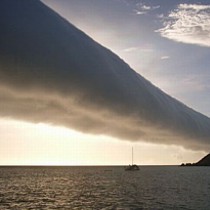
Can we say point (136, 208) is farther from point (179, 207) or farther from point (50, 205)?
point (50, 205)

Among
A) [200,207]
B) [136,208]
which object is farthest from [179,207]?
[136,208]

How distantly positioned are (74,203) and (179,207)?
16875 millimetres

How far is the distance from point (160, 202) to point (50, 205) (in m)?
18.5

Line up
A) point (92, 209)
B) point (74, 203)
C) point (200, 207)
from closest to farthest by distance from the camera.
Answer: point (92, 209), point (200, 207), point (74, 203)

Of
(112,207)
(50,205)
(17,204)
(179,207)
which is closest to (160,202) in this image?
(179,207)

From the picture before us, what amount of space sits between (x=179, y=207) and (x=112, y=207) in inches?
404

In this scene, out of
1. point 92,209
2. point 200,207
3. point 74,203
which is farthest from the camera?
point 74,203

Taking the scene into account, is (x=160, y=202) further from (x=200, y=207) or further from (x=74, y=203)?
(x=74, y=203)

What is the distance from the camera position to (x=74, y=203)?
62.8m

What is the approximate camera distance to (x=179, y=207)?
58.3m

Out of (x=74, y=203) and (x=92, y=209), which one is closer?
(x=92, y=209)

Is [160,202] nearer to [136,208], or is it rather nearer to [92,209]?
[136,208]

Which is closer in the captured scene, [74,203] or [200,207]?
[200,207]

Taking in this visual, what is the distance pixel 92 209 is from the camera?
55.0 meters
